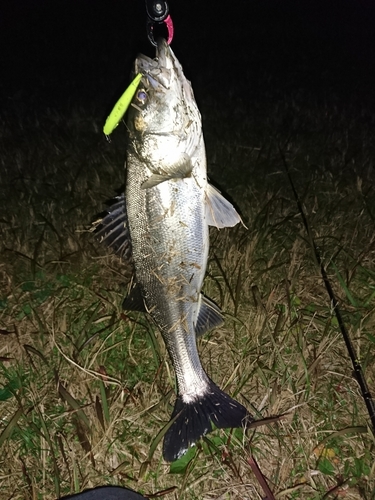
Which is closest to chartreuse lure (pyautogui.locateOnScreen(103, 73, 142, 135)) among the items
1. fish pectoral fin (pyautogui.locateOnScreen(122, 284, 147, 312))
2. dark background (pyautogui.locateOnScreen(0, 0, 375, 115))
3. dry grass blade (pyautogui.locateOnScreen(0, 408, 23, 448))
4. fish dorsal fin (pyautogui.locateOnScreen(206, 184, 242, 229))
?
fish dorsal fin (pyautogui.locateOnScreen(206, 184, 242, 229))

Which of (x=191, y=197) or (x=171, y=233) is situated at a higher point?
(x=191, y=197)

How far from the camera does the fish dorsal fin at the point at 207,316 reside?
7.57ft

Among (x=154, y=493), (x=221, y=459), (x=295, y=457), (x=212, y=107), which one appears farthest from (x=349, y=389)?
(x=212, y=107)

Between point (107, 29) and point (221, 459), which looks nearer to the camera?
point (221, 459)

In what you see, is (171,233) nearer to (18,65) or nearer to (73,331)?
(73,331)

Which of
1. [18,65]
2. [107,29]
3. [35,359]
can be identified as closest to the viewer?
[35,359]

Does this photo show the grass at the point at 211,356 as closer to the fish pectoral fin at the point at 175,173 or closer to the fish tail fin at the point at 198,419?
the fish tail fin at the point at 198,419

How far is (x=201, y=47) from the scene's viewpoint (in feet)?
36.2

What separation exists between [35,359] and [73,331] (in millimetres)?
258

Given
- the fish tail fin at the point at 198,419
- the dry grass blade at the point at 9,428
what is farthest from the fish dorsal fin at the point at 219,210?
the dry grass blade at the point at 9,428

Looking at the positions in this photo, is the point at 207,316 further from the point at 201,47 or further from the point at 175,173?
the point at 201,47

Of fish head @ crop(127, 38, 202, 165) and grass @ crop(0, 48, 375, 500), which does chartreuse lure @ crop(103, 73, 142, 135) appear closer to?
fish head @ crop(127, 38, 202, 165)

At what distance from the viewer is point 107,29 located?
13180 mm

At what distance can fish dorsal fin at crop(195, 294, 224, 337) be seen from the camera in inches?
90.8
